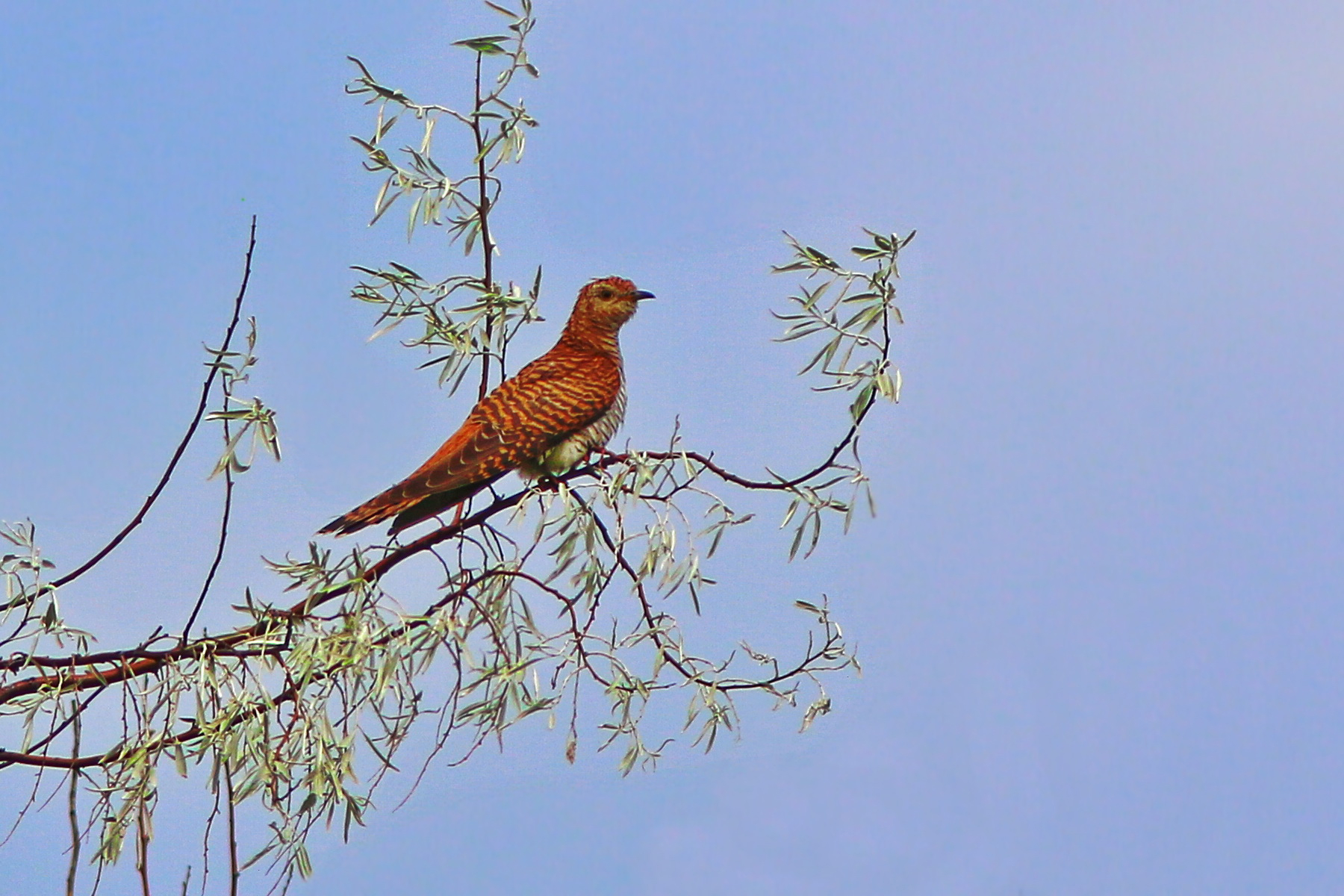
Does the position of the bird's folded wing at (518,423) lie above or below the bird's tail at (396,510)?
above

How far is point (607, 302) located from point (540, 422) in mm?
1152

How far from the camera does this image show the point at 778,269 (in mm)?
3590

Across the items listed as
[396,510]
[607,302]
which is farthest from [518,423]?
[607,302]

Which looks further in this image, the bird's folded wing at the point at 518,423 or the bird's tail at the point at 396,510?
the bird's folded wing at the point at 518,423

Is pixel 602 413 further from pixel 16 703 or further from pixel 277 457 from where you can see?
pixel 16 703

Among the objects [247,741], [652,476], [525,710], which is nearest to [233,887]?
[247,741]

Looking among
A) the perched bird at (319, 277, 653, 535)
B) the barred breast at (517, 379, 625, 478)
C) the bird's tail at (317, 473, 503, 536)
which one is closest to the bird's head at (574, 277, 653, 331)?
the perched bird at (319, 277, 653, 535)

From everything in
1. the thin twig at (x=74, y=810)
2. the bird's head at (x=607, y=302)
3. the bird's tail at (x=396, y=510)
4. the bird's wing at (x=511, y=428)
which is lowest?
the thin twig at (x=74, y=810)

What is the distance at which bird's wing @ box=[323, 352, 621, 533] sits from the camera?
4.10 m

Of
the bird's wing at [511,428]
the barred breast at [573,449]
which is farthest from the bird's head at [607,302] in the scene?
the barred breast at [573,449]

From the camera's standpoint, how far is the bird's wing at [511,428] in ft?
13.5

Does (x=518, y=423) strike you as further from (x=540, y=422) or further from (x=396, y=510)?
(x=396, y=510)

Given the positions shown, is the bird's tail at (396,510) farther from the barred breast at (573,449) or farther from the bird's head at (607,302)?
the bird's head at (607,302)

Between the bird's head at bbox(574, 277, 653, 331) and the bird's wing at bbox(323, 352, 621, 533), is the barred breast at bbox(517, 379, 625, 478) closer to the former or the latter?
the bird's wing at bbox(323, 352, 621, 533)
